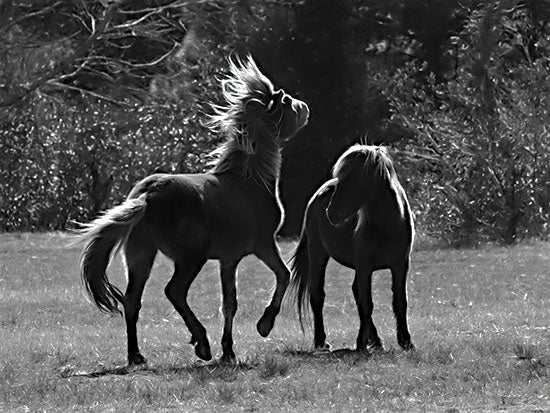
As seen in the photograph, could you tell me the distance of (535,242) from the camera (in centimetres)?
2245

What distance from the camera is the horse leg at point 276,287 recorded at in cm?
1072

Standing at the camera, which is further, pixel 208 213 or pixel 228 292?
pixel 228 292

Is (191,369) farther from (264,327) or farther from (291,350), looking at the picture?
(291,350)

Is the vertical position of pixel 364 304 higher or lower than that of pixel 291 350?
higher

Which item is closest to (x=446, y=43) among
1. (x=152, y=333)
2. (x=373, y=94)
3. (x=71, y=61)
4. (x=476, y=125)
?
(x=373, y=94)

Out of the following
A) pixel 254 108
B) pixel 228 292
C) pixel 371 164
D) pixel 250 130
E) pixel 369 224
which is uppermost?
pixel 254 108

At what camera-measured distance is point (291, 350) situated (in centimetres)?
1126

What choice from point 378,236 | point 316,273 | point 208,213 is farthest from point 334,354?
point 208,213

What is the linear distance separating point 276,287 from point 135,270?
1097mm

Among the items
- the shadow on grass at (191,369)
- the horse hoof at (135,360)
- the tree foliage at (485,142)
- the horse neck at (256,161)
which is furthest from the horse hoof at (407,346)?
the tree foliage at (485,142)

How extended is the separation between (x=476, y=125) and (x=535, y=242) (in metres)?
2.56

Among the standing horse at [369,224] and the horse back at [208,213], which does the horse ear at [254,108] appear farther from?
the standing horse at [369,224]

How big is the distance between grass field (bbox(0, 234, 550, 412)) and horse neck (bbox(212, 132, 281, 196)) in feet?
4.50

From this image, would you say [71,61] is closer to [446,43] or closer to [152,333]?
[446,43]
